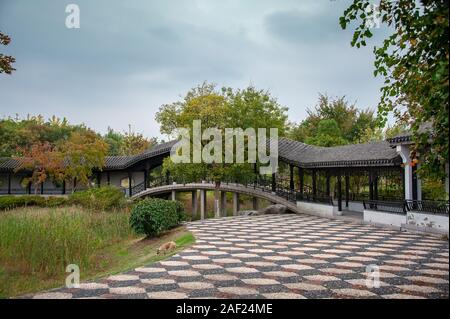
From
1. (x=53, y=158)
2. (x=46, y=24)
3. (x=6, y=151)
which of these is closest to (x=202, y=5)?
(x=46, y=24)

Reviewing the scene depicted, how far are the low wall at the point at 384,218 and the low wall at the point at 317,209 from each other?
2.32 metres

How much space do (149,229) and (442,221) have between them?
8.26 metres

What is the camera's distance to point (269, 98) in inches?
872

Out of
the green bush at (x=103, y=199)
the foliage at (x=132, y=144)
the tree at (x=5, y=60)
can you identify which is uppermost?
the foliage at (x=132, y=144)

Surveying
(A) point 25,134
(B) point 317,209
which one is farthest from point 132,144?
(B) point 317,209

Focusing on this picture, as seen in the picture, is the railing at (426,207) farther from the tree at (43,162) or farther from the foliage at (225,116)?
the tree at (43,162)

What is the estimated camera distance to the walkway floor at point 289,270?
16.1ft

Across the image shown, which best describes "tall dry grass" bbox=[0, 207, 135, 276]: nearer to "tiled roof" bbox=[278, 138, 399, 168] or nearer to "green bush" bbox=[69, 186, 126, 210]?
A: "green bush" bbox=[69, 186, 126, 210]

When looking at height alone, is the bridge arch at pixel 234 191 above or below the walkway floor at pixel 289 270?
above

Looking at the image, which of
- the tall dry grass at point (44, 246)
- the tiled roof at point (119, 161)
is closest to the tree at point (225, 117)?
the tiled roof at point (119, 161)

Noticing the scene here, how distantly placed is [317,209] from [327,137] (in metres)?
9.51

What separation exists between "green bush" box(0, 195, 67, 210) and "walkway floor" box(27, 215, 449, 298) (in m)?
16.1

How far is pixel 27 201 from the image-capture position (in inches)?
945

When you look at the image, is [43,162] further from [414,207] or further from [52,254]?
[414,207]
